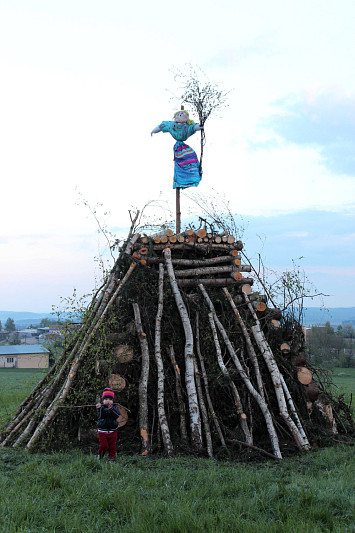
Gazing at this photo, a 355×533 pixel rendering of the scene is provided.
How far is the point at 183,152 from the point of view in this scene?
34.5ft

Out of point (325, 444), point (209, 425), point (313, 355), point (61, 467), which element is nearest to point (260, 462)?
point (209, 425)

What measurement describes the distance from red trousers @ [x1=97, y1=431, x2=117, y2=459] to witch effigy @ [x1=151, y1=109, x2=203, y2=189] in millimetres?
5674

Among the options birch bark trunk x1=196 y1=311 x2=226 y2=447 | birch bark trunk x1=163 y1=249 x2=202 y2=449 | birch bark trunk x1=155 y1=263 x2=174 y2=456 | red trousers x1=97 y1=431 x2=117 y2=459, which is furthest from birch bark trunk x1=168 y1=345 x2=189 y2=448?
red trousers x1=97 y1=431 x2=117 y2=459

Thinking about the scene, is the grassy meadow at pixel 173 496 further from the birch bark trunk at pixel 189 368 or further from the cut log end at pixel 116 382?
the cut log end at pixel 116 382

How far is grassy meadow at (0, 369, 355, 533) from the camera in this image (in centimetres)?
403

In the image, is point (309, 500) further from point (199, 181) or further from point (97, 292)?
point (199, 181)

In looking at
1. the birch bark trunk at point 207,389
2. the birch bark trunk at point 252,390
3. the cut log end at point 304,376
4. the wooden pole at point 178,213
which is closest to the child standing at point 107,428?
the birch bark trunk at point 207,389

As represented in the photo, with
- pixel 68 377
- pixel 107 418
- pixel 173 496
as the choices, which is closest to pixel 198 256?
pixel 68 377

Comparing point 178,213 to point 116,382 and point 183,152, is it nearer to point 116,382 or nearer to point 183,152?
point 183,152

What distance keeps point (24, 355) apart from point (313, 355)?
47.8 meters

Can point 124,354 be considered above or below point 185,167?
below

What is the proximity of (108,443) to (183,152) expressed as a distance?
6.47 meters

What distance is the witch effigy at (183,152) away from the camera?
10.4 metres

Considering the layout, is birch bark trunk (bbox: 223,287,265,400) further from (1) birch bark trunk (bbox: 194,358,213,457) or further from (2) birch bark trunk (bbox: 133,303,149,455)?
(2) birch bark trunk (bbox: 133,303,149,455)
